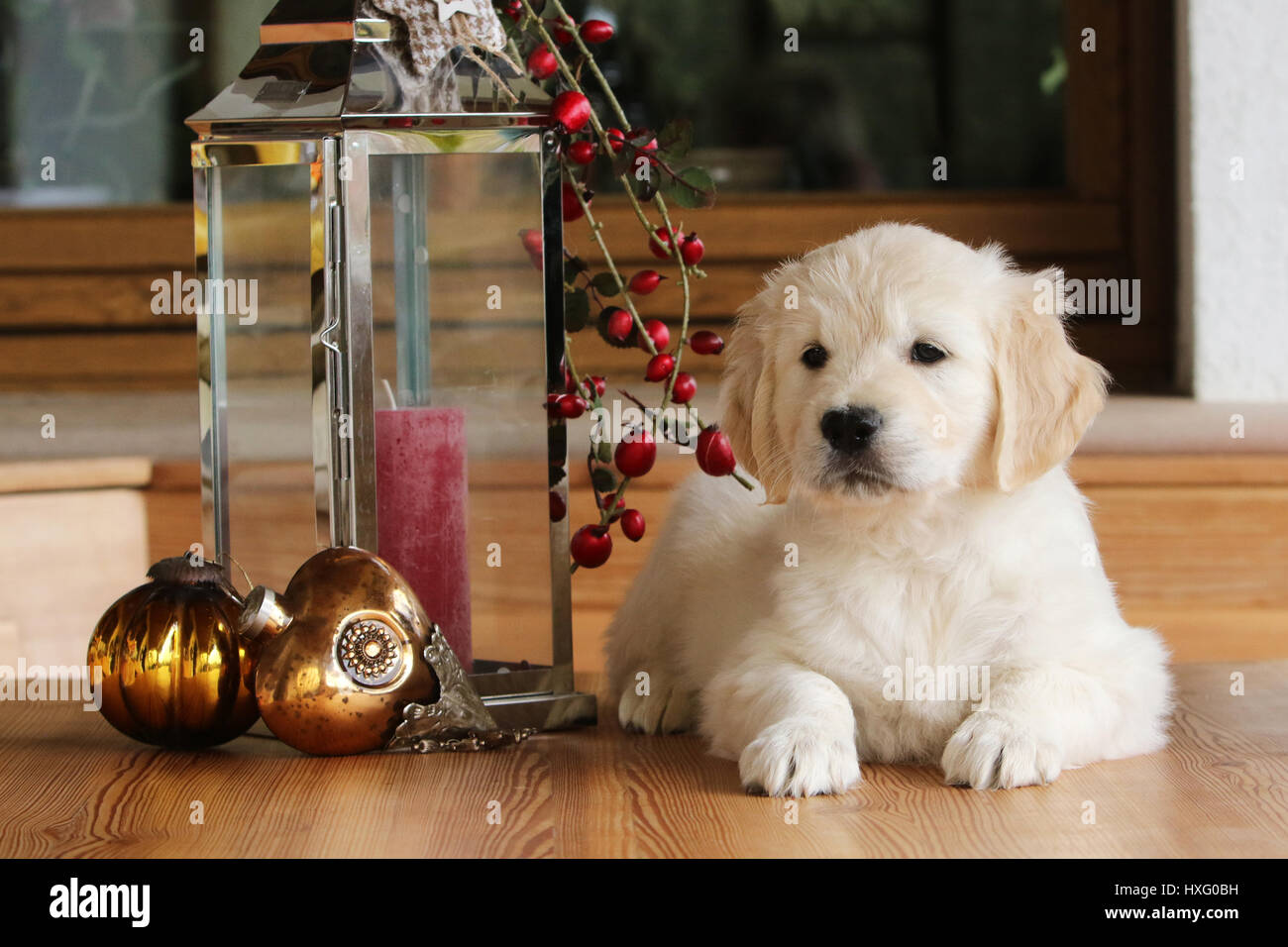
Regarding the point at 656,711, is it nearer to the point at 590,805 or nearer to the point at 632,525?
the point at 632,525

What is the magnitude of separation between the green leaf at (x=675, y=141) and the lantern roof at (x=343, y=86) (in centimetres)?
14

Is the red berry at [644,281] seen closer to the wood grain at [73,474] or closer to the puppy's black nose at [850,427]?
the puppy's black nose at [850,427]

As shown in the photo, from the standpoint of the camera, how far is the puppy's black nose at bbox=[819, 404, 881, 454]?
143cm

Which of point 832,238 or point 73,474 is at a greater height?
point 832,238

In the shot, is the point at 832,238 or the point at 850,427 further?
the point at 832,238

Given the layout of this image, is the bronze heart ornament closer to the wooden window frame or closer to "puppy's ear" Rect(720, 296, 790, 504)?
"puppy's ear" Rect(720, 296, 790, 504)

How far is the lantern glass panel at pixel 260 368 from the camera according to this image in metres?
1.43

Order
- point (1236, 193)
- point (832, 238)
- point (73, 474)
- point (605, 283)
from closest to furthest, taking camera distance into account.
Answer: point (605, 283) → point (73, 474) → point (1236, 193) → point (832, 238)

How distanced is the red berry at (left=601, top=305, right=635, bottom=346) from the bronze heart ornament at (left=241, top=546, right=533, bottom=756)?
0.36 m

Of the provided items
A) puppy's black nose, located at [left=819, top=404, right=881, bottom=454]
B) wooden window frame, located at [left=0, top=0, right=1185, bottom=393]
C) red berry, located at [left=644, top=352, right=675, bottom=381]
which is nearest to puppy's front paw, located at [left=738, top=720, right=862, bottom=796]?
puppy's black nose, located at [left=819, top=404, right=881, bottom=454]

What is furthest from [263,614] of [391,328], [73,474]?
[73,474]

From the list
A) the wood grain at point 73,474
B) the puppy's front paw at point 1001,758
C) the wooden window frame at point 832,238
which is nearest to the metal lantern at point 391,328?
the puppy's front paw at point 1001,758

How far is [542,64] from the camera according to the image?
149 centimetres

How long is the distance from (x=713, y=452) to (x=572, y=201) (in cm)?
33
